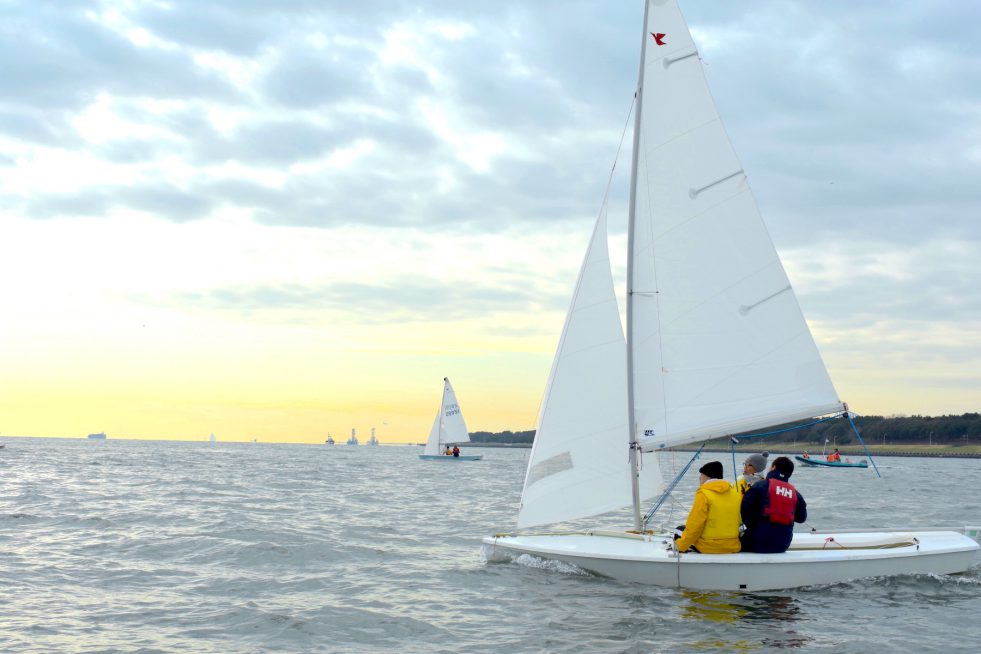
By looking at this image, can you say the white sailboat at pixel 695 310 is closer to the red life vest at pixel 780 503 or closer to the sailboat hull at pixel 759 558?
the sailboat hull at pixel 759 558

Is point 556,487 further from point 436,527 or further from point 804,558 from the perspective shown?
point 436,527

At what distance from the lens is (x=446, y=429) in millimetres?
77375

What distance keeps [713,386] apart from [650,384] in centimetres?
91

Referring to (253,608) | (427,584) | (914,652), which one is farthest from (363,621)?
(914,652)

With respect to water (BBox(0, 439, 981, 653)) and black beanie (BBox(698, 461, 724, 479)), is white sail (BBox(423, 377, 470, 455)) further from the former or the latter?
black beanie (BBox(698, 461, 724, 479))

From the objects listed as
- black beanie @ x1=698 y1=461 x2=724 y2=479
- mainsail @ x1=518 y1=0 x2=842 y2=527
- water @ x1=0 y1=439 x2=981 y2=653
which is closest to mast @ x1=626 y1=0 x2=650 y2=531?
mainsail @ x1=518 y1=0 x2=842 y2=527

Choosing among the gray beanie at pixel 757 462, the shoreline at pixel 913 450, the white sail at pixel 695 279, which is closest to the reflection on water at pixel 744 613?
the gray beanie at pixel 757 462

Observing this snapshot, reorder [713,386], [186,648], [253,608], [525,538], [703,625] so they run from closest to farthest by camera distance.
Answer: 1. [186,648]
2. [703,625]
3. [253,608]
4. [713,386]
5. [525,538]

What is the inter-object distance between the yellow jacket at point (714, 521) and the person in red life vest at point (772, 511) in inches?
7.5

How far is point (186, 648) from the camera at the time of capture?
960 centimetres

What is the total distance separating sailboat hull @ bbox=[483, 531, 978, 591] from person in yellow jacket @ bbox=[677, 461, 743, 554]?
18 centimetres

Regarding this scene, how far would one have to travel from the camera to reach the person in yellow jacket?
11938 millimetres

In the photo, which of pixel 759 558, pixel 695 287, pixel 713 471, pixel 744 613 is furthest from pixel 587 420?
pixel 744 613

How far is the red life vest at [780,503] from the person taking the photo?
39.2ft
